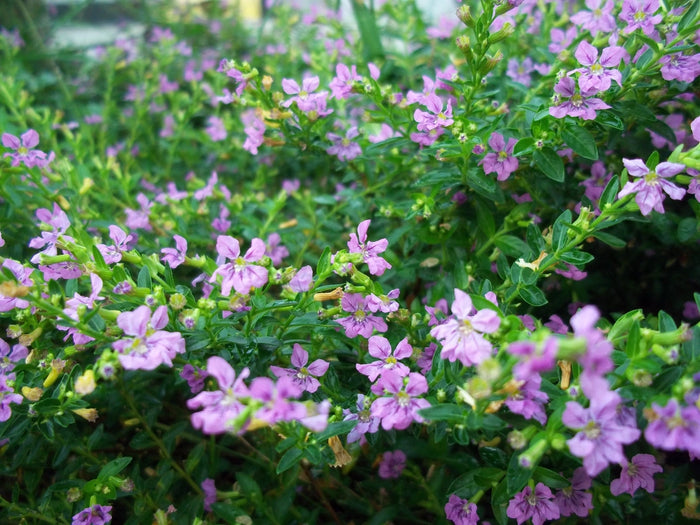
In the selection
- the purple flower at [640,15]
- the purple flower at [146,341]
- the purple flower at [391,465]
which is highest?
the purple flower at [640,15]

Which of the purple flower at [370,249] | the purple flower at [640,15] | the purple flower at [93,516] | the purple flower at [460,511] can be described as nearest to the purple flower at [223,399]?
the purple flower at [370,249]

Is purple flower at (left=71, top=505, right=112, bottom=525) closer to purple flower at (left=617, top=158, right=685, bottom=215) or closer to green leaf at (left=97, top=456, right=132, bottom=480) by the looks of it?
green leaf at (left=97, top=456, right=132, bottom=480)

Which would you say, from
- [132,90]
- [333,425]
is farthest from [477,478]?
[132,90]

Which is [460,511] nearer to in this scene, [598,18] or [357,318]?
[357,318]

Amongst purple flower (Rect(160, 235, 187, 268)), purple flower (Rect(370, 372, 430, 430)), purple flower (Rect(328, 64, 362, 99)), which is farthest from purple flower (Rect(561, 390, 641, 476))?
purple flower (Rect(328, 64, 362, 99))

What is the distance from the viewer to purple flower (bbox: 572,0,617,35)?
5.24ft

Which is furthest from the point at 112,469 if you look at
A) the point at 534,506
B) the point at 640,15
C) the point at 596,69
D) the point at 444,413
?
the point at 640,15

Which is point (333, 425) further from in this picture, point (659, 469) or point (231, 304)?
point (659, 469)

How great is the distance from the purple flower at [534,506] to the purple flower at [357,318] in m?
0.46

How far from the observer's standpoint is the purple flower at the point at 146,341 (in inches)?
40.9

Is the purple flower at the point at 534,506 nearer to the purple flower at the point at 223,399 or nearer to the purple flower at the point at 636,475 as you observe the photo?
the purple flower at the point at 636,475

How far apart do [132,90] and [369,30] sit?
123cm

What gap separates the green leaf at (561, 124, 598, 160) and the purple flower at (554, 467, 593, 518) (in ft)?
2.34

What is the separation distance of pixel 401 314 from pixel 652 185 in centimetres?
57
